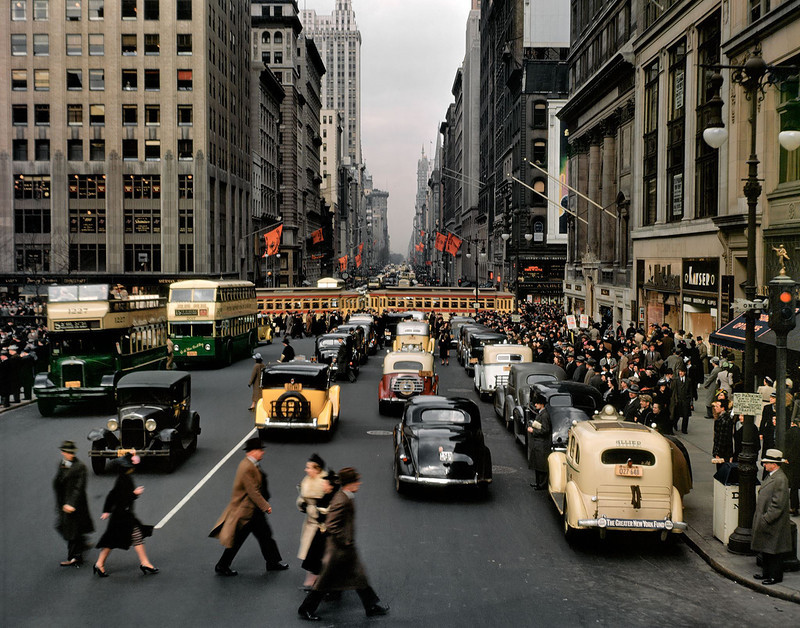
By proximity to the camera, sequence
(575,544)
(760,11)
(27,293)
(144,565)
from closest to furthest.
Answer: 1. (144,565)
2. (575,544)
3. (760,11)
4. (27,293)

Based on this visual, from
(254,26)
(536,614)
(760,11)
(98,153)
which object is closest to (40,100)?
(98,153)

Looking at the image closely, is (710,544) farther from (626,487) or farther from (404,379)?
(404,379)

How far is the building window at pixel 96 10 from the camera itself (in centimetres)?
7353

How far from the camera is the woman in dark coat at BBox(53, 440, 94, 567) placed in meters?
10.2

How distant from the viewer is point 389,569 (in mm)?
10438

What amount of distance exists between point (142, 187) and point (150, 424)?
63.6 metres

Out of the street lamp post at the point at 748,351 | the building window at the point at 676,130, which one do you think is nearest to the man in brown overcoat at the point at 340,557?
the street lamp post at the point at 748,351

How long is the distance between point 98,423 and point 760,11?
79.3 ft

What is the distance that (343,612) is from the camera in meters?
9.13

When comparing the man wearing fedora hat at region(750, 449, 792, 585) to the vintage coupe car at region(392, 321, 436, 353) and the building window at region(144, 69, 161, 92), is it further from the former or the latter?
the building window at region(144, 69, 161, 92)

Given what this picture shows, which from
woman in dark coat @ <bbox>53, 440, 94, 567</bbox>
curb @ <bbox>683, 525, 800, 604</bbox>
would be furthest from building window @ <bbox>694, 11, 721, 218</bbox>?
woman in dark coat @ <bbox>53, 440, 94, 567</bbox>

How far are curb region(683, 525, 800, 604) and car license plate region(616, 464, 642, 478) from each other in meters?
1.45

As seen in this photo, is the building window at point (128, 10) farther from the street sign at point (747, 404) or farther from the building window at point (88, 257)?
the street sign at point (747, 404)

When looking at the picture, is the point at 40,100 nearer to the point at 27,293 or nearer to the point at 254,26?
the point at 27,293
